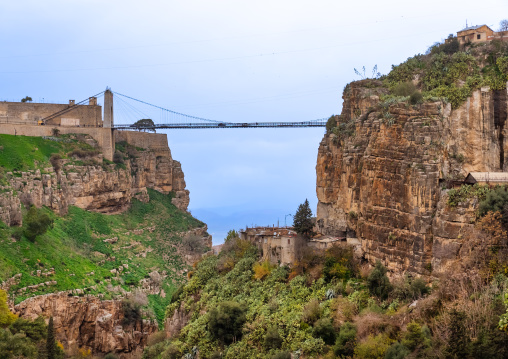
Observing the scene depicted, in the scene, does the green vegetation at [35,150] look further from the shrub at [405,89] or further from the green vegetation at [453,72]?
the shrub at [405,89]

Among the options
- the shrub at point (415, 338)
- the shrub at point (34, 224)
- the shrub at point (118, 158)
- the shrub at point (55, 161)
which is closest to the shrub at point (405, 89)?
the shrub at point (415, 338)

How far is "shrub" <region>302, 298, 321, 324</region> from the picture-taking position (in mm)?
31562

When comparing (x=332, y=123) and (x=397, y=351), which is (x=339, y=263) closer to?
(x=397, y=351)

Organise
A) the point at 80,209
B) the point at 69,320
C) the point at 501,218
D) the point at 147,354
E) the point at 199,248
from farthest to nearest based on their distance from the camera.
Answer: the point at 199,248, the point at 80,209, the point at 69,320, the point at 147,354, the point at 501,218

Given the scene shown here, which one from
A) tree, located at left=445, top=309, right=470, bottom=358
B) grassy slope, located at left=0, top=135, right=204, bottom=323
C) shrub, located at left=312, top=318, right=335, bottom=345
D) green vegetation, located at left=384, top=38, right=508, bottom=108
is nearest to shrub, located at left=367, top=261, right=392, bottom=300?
shrub, located at left=312, top=318, right=335, bottom=345

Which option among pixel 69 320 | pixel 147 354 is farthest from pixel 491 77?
pixel 69 320

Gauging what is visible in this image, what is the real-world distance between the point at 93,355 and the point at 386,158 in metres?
24.5

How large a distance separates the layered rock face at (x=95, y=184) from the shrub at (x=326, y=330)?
85.2ft

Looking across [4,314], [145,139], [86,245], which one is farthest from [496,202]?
[145,139]

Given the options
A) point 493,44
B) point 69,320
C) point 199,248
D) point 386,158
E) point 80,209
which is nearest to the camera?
point 386,158

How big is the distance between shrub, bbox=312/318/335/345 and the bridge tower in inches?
1528

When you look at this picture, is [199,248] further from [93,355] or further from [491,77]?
[491,77]

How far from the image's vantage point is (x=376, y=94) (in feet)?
119

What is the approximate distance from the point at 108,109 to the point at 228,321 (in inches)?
1363
